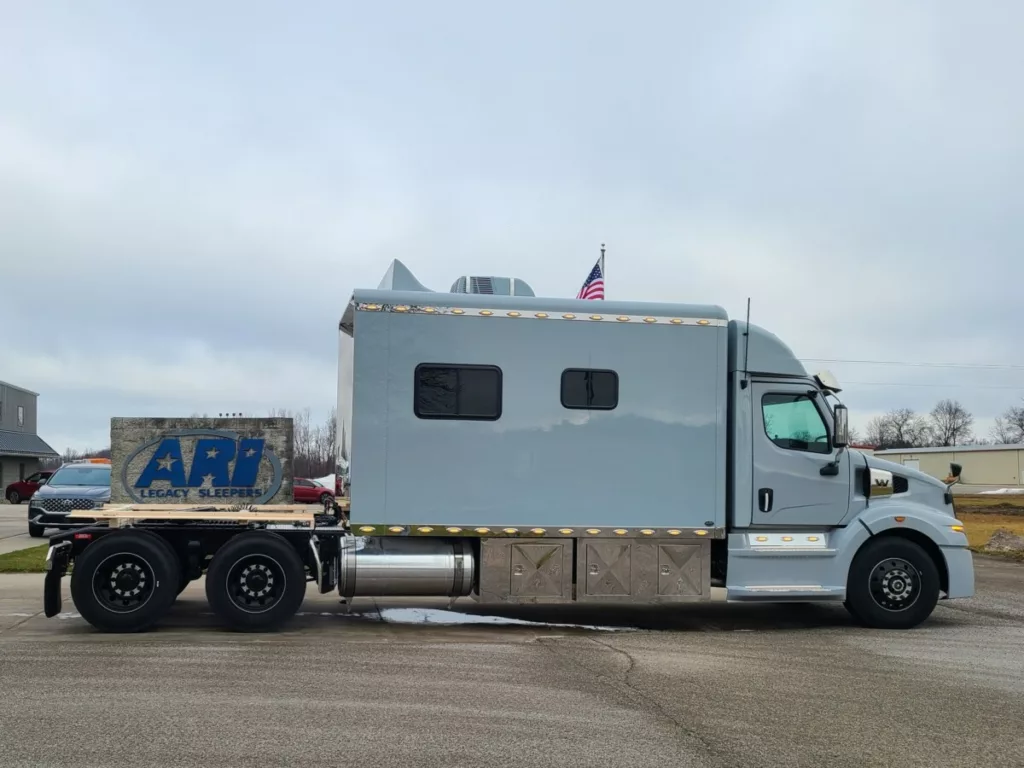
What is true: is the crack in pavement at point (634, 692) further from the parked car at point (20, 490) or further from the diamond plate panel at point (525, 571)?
the parked car at point (20, 490)

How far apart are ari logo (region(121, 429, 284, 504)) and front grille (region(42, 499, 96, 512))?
31.8ft

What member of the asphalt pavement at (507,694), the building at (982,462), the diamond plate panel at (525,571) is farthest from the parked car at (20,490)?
the building at (982,462)

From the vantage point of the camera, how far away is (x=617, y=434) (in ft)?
30.9

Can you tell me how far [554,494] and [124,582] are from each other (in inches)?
176

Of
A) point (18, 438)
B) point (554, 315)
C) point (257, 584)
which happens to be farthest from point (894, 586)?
point (18, 438)

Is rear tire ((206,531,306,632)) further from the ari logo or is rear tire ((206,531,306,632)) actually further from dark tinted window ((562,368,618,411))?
dark tinted window ((562,368,618,411))

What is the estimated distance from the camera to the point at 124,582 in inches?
347

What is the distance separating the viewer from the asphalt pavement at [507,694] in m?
5.32

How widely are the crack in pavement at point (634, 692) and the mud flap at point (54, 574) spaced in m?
4.88

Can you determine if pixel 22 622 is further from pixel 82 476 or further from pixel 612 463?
pixel 82 476

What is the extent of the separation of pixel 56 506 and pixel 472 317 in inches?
526

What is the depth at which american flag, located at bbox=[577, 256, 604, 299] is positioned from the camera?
13398 millimetres

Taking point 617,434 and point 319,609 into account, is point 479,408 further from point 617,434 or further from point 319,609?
point 319,609

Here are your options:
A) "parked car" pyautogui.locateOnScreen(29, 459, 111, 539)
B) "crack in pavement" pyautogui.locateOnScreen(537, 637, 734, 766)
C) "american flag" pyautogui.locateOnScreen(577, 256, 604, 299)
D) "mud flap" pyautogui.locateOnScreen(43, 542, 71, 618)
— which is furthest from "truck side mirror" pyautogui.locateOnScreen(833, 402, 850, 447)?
"parked car" pyautogui.locateOnScreen(29, 459, 111, 539)
